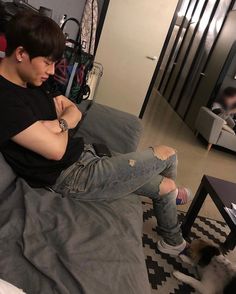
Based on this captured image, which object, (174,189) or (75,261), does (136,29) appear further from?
(75,261)

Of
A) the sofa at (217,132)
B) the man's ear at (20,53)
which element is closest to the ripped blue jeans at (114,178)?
the man's ear at (20,53)

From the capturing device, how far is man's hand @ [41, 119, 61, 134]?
1.49 m

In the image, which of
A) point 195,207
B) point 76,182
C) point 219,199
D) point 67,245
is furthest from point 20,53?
point 195,207

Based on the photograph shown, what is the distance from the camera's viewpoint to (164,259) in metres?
2.04

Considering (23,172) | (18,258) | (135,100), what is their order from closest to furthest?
(18,258), (23,172), (135,100)

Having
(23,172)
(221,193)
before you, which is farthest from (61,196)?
(221,193)

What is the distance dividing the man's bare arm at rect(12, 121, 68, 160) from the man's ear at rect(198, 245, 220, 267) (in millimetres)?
1044

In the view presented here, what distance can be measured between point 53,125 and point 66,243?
1.81 feet

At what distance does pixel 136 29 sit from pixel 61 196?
375 cm

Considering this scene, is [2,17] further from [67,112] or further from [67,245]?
[67,245]

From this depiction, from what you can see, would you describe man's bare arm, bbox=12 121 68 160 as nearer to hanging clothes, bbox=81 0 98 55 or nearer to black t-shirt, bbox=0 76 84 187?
black t-shirt, bbox=0 76 84 187

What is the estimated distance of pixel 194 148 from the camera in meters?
4.80

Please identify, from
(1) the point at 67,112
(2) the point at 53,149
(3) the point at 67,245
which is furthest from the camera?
(1) the point at 67,112

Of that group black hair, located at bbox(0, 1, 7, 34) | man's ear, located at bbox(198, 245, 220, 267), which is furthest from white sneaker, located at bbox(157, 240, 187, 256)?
black hair, located at bbox(0, 1, 7, 34)
